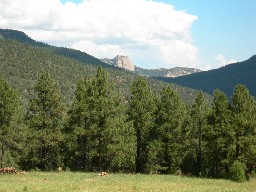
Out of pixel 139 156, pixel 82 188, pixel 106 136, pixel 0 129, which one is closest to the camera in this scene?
pixel 82 188

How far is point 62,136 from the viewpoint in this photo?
47.3m

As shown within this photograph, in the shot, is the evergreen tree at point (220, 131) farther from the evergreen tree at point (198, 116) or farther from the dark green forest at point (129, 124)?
the evergreen tree at point (198, 116)

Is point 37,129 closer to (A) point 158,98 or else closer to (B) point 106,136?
(B) point 106,136

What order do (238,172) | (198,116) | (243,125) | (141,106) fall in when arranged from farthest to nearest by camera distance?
(198,116) → (141,106) → (243,125) → (238,172)

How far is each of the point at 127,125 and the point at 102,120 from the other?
3223 millimetres

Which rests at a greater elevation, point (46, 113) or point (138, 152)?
point (46, 113)

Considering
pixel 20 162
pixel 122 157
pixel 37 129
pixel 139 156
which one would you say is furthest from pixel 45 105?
pixel 20 162

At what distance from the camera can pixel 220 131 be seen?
156ft

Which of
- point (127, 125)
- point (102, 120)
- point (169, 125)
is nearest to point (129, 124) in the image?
point (127, 125)

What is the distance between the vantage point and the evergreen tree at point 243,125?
1791 inches

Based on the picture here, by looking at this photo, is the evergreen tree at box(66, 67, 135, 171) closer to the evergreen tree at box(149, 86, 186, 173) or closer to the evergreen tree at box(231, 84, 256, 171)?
the evergreen tree at box(149, 86, 186, 173)

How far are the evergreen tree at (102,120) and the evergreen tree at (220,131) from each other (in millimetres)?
10734

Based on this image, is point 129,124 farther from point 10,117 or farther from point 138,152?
point 10,117

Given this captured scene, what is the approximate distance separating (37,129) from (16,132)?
4119 millimetres
